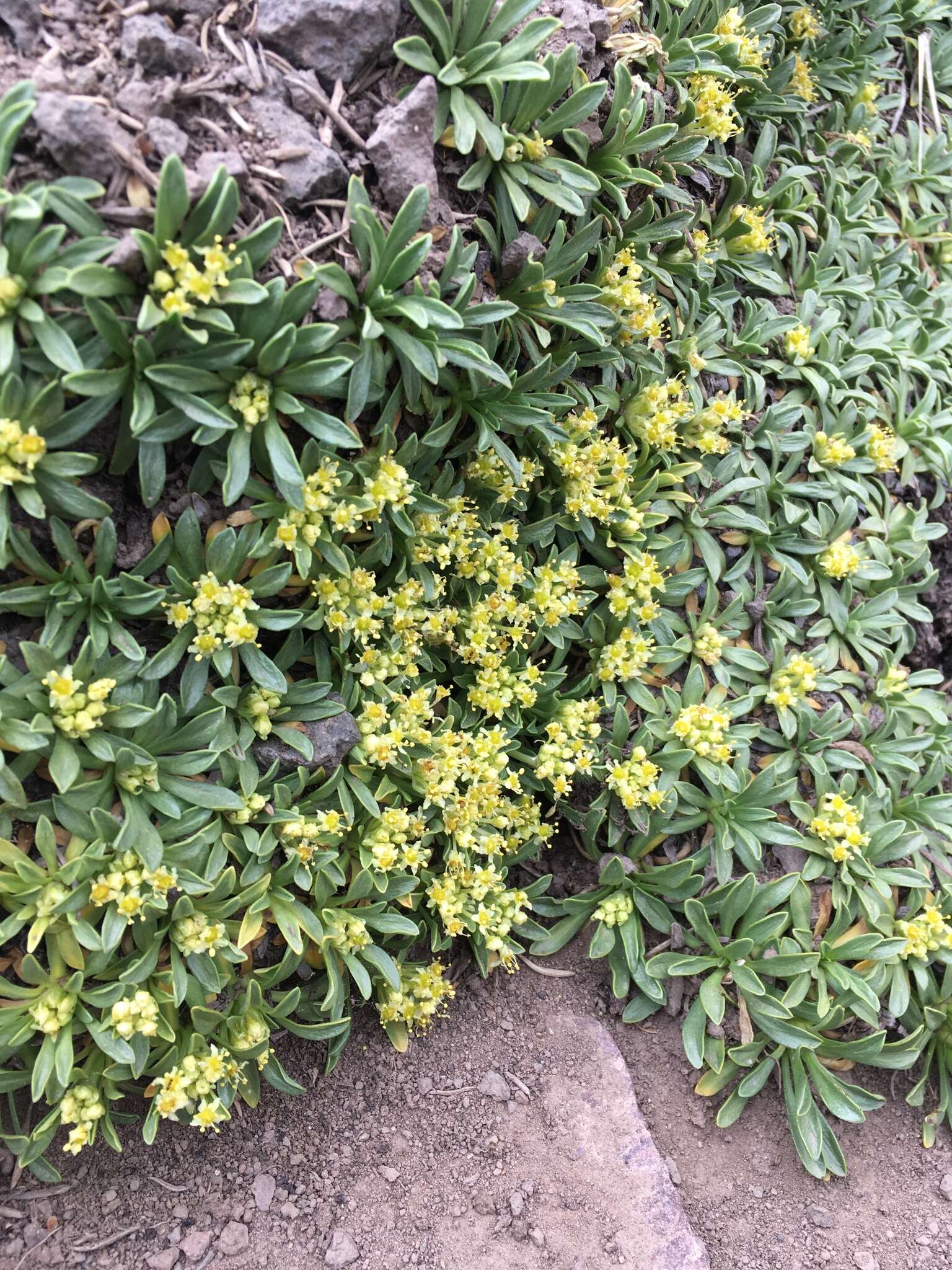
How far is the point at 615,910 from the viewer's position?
3.54m

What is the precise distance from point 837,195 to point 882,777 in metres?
3.05

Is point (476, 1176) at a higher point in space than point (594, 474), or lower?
lower

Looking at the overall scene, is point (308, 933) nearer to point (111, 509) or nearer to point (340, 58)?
point (111, 509)

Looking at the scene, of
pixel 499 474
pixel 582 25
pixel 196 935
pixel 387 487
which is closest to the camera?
pixel 196 935

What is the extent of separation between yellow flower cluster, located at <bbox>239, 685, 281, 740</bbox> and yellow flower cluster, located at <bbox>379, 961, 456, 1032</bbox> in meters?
1.06

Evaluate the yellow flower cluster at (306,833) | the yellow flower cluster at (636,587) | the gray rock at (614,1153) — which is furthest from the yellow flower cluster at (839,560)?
the yellow flower cluster at (306,833)

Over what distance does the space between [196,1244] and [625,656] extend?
252 cm

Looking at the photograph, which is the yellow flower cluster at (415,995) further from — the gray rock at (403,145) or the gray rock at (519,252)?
the gray rock at (403,145)

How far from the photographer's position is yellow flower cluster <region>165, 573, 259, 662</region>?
266cm

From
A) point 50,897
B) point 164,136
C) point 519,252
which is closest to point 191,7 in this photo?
point 164,136

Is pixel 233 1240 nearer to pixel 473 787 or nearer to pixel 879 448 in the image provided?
pixel 473 787

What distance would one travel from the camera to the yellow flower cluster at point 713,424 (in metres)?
3.81

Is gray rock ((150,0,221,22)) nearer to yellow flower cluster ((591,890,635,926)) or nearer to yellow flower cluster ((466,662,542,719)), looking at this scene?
yellow flower cluster ((466,662,542,719))

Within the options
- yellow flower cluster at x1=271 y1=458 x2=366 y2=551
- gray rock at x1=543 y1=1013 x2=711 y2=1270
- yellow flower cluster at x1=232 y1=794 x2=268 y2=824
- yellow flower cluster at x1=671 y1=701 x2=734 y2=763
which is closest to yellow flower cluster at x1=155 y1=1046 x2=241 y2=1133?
yellow flower cluster at x1=232 y1=794 x2=268 y2=824
